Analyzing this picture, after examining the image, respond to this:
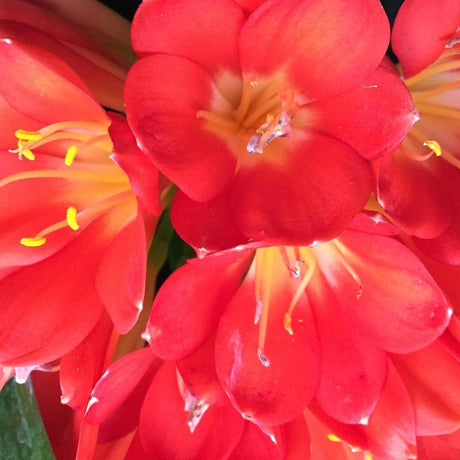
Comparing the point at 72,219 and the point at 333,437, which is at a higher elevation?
the point at 72,219

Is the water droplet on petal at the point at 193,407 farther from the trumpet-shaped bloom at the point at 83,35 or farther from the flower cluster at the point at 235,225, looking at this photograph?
the trumpet-shaped bloom at the point at 83,35

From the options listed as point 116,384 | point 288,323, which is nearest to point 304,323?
point 288,323

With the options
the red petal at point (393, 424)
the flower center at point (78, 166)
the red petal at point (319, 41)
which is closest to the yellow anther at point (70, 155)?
the flower center at point (78, 166)

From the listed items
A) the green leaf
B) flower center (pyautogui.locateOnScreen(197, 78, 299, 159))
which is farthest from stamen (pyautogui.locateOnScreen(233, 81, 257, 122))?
the green leaf

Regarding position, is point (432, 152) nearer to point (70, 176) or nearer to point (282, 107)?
point (282, 107)

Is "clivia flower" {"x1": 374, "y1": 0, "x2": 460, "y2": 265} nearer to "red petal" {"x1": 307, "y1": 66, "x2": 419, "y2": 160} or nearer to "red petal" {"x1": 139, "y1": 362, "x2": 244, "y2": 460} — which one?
"red petal" {"x1": 307, "y1": 66, "x2": 419, "y2": 160}
